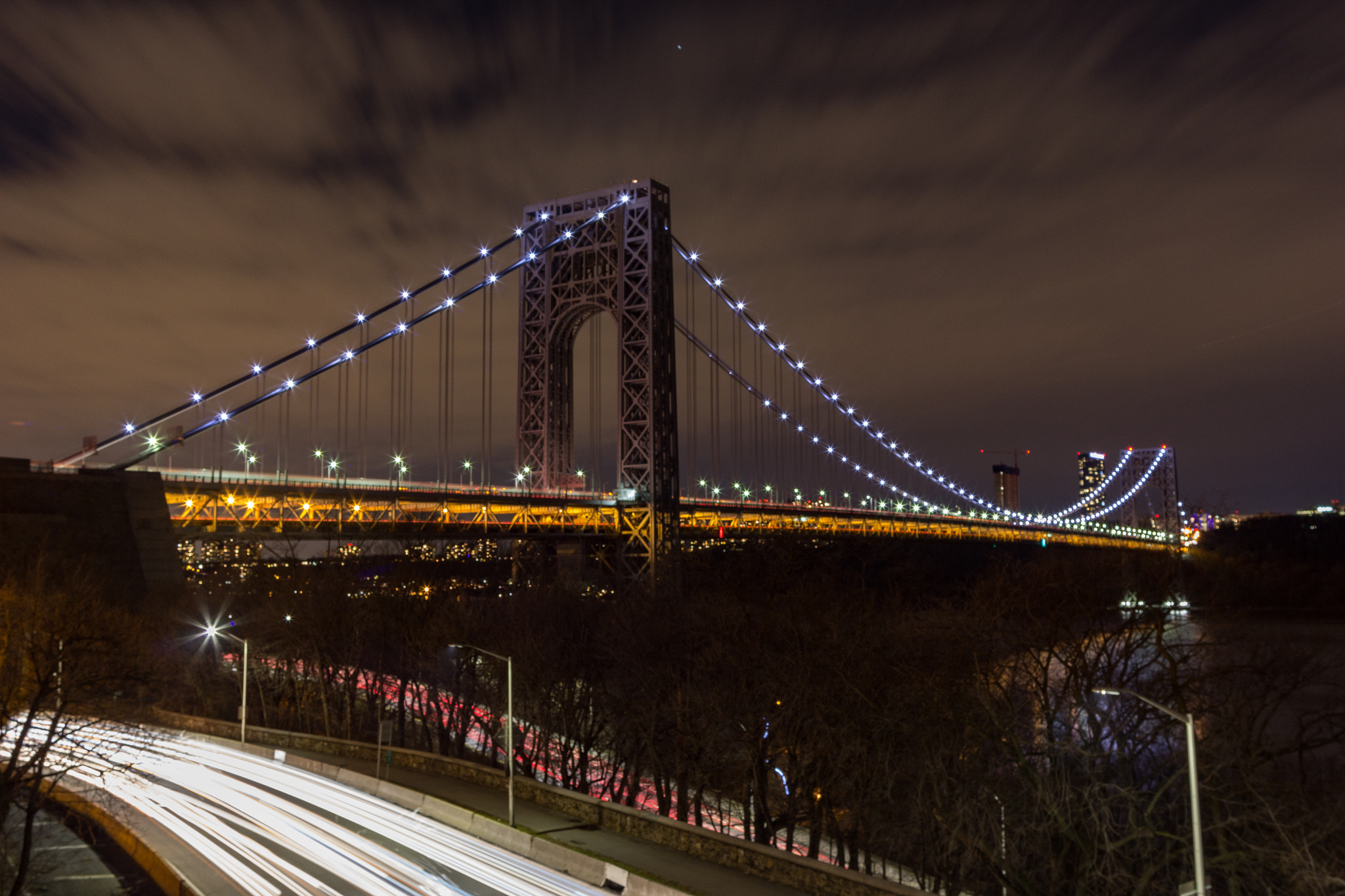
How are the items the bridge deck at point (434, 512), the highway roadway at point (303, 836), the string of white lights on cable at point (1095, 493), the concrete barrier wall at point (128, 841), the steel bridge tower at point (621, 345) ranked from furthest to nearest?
the string of white lights on cable at point (1095, 493)
the steel bridge tower at point (621, 345)
the bridge deck at point (434, 512)
the concrete barrier wall at point (128, 841)
the highway roadway at point (303, 836)

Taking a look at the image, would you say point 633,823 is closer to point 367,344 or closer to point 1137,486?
point 367,344

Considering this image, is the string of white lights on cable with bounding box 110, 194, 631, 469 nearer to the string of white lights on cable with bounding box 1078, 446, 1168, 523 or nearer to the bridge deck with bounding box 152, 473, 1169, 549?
the bridge deck with bounding box 152, 473, 1169, 549

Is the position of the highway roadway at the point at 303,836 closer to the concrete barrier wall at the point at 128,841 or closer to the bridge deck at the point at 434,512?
the concrete barrier wall at the point at 128,841

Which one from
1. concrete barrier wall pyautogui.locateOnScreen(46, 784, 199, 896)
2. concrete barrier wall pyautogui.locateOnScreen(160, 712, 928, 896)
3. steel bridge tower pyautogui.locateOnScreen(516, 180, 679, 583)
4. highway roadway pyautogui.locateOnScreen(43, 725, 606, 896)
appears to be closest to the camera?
concrete barrier wall pyautogui.locateOnScreen(160, 712, 928, 896)

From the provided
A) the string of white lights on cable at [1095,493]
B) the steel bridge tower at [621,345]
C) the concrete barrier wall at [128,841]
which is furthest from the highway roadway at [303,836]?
the string of white lights on cable at [1095,493]

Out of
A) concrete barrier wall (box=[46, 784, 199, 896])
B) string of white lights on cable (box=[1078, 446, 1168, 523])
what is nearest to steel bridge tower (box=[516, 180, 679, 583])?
concrete barrier wall (box=[46, 784, 199, 896])

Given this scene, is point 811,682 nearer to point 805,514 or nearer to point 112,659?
point 112,659

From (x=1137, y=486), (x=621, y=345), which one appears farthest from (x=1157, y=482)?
(x=621, y=345)
